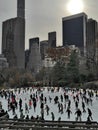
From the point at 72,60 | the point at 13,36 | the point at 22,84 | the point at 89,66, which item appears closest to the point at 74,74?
the point at 72,60

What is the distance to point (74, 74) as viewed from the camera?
60.8m

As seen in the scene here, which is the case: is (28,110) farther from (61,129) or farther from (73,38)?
(73,38)

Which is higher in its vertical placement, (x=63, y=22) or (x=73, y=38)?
(x=63, y=22)

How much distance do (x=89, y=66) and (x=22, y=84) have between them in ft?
70.9

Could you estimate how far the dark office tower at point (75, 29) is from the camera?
153 meters

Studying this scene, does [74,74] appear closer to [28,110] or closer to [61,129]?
[28,110]

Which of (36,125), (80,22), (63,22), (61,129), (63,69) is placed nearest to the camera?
(61,129)

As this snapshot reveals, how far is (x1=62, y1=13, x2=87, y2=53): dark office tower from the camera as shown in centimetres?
15273

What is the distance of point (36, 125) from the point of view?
34.5ft

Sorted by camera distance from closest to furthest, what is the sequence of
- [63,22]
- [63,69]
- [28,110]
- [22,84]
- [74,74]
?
[28,110], [74,74], [63,69], [22,84], [63,22]

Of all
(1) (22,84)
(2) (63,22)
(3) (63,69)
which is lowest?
(1) (22,84)

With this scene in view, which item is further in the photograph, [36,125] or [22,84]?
[22,84]

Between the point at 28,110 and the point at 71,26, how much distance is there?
143091 millimetres

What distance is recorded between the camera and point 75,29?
15612cm
